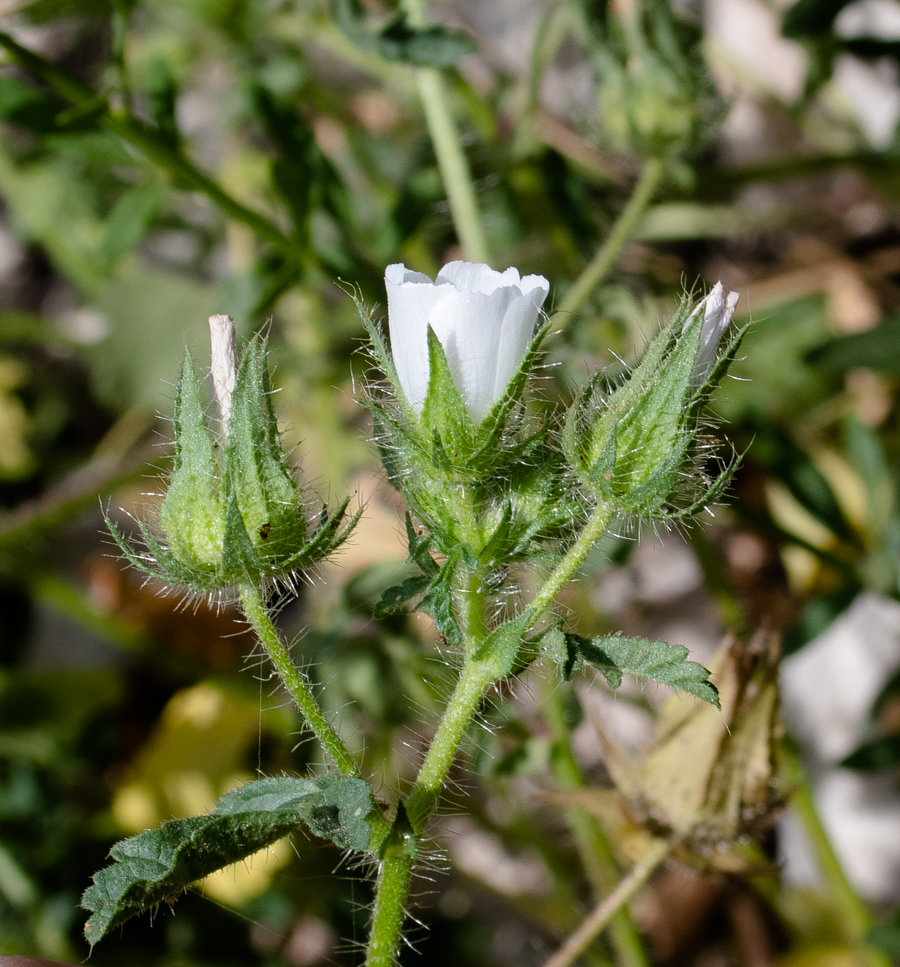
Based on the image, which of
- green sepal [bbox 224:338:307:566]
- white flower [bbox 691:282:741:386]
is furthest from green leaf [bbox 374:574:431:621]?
white flower [bbox 691:282:741:386]

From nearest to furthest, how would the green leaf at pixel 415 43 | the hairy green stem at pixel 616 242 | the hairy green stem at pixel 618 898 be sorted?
the hairy green stem at pixel 618 898, the green leaf at pixel 415 43, the hairy green stem at pixel 616 242

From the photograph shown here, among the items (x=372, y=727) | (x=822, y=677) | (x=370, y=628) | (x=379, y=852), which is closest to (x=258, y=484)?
(x=379, y=852)

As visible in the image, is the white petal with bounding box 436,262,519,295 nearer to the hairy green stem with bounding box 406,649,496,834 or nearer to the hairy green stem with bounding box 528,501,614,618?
the hairy green stem with bounding box 528,501,614,618

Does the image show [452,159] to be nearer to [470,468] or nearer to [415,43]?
[415,43]

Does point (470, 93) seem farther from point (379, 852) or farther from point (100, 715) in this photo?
point (100, 715)

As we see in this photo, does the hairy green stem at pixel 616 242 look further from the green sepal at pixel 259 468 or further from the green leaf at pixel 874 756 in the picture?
the green leaf at pixel 874 756

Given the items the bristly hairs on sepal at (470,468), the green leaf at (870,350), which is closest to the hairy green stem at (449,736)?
the bristly hairs on sepal at (470,468)

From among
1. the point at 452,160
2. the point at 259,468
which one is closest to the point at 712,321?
the point at 259,468
